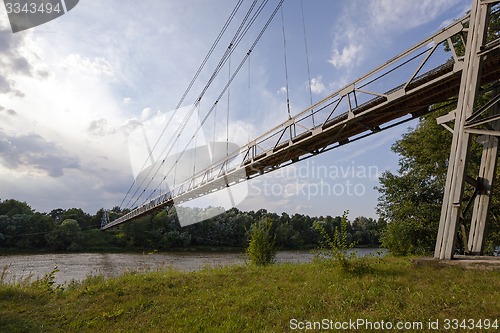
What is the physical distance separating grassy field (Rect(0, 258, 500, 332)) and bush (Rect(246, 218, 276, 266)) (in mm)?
3522

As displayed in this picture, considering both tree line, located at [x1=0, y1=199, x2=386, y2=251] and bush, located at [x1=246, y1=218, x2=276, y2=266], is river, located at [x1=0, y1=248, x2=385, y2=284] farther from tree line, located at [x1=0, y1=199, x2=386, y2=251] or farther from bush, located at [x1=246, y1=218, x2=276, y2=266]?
tree line, located at [x1=0, y1=199, x2=386, y2=251]

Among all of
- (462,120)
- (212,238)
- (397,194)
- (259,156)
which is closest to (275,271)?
(462,120)

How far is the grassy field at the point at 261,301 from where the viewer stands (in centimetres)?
469

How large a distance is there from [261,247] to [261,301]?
19.4 feet

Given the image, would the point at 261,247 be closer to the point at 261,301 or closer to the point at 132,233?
the point at 261,301

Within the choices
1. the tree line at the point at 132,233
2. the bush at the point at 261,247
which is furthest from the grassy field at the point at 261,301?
the tree line at the point at 132,233

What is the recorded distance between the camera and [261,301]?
5875mm

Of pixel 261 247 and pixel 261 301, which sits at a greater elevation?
pixel 261 301

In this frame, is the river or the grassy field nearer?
the grassy field

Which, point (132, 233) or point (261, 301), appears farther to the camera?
point (132, 233)

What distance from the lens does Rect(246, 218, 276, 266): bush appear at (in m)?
11.6

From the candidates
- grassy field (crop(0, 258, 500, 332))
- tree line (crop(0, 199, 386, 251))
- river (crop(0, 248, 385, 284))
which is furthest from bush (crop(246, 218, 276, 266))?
tree line (crop(0, 199, 386, 251))

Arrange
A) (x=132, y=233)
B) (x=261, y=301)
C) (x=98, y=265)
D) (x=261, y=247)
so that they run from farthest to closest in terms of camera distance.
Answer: (x=132, y=233)
(x=98, y=265)
(x=261, y=247)
(x=261, y=301)

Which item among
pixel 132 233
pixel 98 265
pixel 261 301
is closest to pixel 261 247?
pixel 261 301
